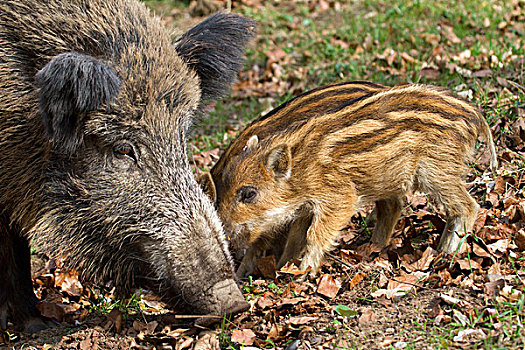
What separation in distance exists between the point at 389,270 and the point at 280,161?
41.0 inches

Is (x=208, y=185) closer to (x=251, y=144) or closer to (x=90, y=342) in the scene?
(x=251, y=144)

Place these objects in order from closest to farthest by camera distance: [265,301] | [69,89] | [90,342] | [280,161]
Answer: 1. [69,89]
2. [90,342]
3. [265,301]
4. [280,161]

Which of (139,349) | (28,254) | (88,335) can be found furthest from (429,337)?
(28,254)

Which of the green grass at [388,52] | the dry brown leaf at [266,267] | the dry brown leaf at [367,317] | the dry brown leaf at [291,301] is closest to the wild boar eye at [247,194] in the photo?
the dry brown leaf at [266,267]

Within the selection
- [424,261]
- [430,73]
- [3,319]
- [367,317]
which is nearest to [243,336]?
[367,317]

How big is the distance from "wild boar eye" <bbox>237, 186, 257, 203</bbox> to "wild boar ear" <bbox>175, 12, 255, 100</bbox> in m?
0.68

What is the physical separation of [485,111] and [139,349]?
3.67 metres

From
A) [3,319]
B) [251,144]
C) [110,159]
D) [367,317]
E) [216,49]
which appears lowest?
[367,317]

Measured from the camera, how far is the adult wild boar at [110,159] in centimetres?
347

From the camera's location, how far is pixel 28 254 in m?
4.34

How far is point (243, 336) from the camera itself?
3.57 metres

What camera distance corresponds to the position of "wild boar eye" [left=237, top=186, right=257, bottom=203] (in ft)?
14.4

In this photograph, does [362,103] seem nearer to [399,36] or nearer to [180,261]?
[180,261]

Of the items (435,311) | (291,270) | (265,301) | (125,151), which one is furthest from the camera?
(291,270)
